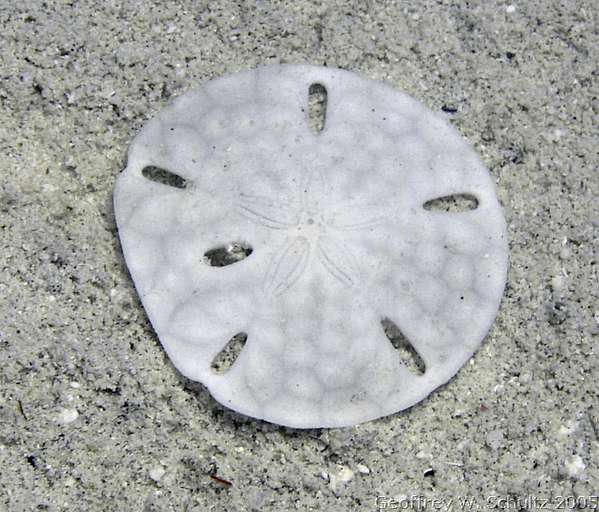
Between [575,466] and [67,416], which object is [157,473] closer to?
A: [67,416]

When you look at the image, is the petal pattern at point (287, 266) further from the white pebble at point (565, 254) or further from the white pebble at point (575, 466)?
the white pebble at point (575, 466)

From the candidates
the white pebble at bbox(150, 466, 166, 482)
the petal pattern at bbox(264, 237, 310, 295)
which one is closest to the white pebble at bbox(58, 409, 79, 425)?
the white pebble at bbox(150, 466, 166, 482)

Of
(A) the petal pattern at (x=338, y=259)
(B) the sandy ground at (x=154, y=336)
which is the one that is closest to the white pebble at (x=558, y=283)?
(B) the sandy ground at (x=154, y=336)

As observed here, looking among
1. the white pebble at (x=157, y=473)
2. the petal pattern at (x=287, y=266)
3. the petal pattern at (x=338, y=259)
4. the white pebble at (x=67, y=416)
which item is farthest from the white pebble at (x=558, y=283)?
the white pebble at (x=67, y=416)

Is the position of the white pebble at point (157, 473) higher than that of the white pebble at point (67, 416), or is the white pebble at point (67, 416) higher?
the white pebble at point (67, 416)

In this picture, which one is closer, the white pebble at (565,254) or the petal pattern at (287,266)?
the petal pattern at (287,266)

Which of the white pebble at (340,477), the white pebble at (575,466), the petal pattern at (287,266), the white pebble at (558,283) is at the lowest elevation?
the white pebble at (340,477)

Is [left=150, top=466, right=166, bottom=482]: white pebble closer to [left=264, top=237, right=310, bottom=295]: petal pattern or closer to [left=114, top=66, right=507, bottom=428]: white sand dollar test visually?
[left=114, top=66, right=507, bottom=428]: white sand dollar test

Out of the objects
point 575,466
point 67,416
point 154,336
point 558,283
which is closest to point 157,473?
point 67,416
